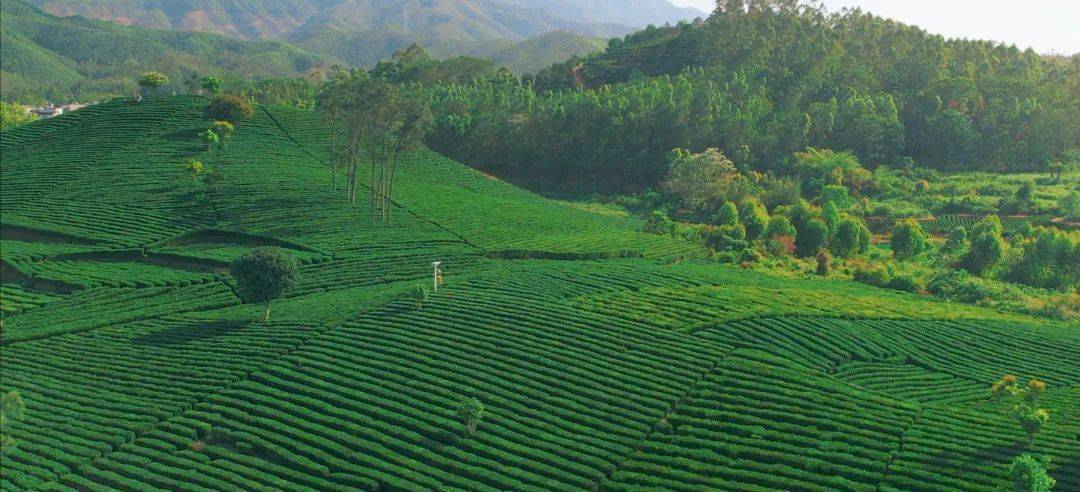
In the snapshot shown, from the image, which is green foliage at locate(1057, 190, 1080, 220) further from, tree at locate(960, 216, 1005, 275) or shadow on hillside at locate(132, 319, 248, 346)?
shadow on hillside at locate(132, 319, 248, 346)

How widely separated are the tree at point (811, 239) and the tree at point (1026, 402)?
29944 mm

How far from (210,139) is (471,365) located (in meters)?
49.0

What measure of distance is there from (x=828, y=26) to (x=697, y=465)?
113 m

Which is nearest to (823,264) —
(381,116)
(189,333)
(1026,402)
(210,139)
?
(1026,402)

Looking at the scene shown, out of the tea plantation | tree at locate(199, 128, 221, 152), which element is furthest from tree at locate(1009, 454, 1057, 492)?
tree at locate(199, 128, 221, 152)

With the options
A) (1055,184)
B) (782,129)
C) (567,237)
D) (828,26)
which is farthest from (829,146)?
(567,237)

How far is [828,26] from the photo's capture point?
128 m

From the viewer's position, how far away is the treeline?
9762 centimetres

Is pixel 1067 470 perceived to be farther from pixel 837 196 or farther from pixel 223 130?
pixel 223 130

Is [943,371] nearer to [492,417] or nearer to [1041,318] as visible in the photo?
[1041,318]

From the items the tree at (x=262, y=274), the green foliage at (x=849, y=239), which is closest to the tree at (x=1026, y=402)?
the green foliage at (x=849, y=239)

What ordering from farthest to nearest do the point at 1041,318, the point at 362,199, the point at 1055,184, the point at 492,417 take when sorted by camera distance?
the point at 1055,184 < the point at 362,199 < the point at 1041,318 < the point at 492,417

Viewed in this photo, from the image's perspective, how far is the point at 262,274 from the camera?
4291 centimetres

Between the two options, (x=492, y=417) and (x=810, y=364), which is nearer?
(x=492, y=417)
